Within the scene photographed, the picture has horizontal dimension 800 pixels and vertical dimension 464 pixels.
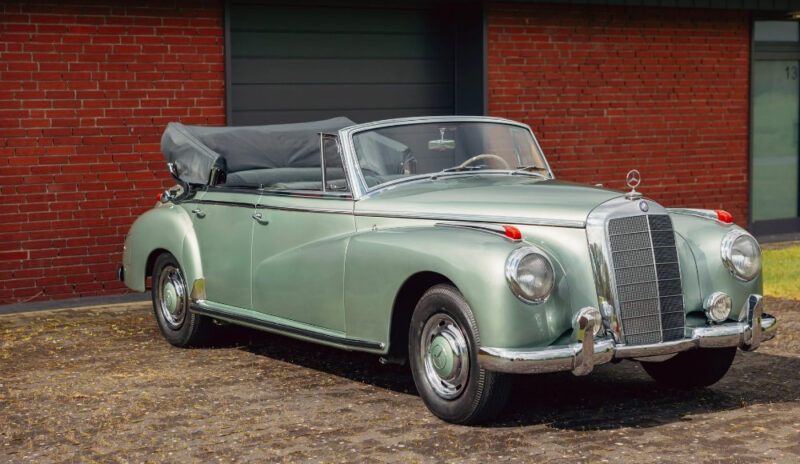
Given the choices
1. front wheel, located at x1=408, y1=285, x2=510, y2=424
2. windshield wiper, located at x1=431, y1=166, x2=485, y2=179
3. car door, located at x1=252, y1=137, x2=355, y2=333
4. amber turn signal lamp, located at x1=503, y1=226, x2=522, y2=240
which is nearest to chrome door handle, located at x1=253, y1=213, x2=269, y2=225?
car door, located at x1=252, y1=137, x2=355, y2=333

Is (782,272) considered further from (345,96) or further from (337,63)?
(337,63)

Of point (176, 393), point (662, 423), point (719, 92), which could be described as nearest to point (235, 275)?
point (176, 393)

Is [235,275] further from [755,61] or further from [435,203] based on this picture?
[755,61]

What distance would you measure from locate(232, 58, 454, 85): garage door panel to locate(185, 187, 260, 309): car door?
357 cm

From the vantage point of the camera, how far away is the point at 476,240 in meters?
6.15

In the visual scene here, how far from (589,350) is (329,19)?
710cm

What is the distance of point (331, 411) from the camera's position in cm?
656

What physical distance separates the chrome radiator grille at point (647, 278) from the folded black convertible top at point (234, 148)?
334 centimetres

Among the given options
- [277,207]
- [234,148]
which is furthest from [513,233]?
[234,148]

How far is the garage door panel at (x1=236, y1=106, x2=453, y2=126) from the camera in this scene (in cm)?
1188

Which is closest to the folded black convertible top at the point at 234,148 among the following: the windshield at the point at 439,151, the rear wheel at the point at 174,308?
the rear wheel at the point at 174,308

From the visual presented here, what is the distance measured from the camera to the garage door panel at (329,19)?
11820 millimetres

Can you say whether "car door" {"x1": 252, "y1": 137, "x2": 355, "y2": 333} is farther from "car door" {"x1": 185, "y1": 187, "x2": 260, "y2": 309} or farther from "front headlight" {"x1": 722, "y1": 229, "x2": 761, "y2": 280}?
"front headlight" {"x1": 722, "y1": 229, "x2": 761, "y2": 280}

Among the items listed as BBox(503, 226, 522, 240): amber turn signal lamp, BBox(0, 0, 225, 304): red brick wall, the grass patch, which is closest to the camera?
BBox(503, 226, 522, 240): amber turn signal lamp
